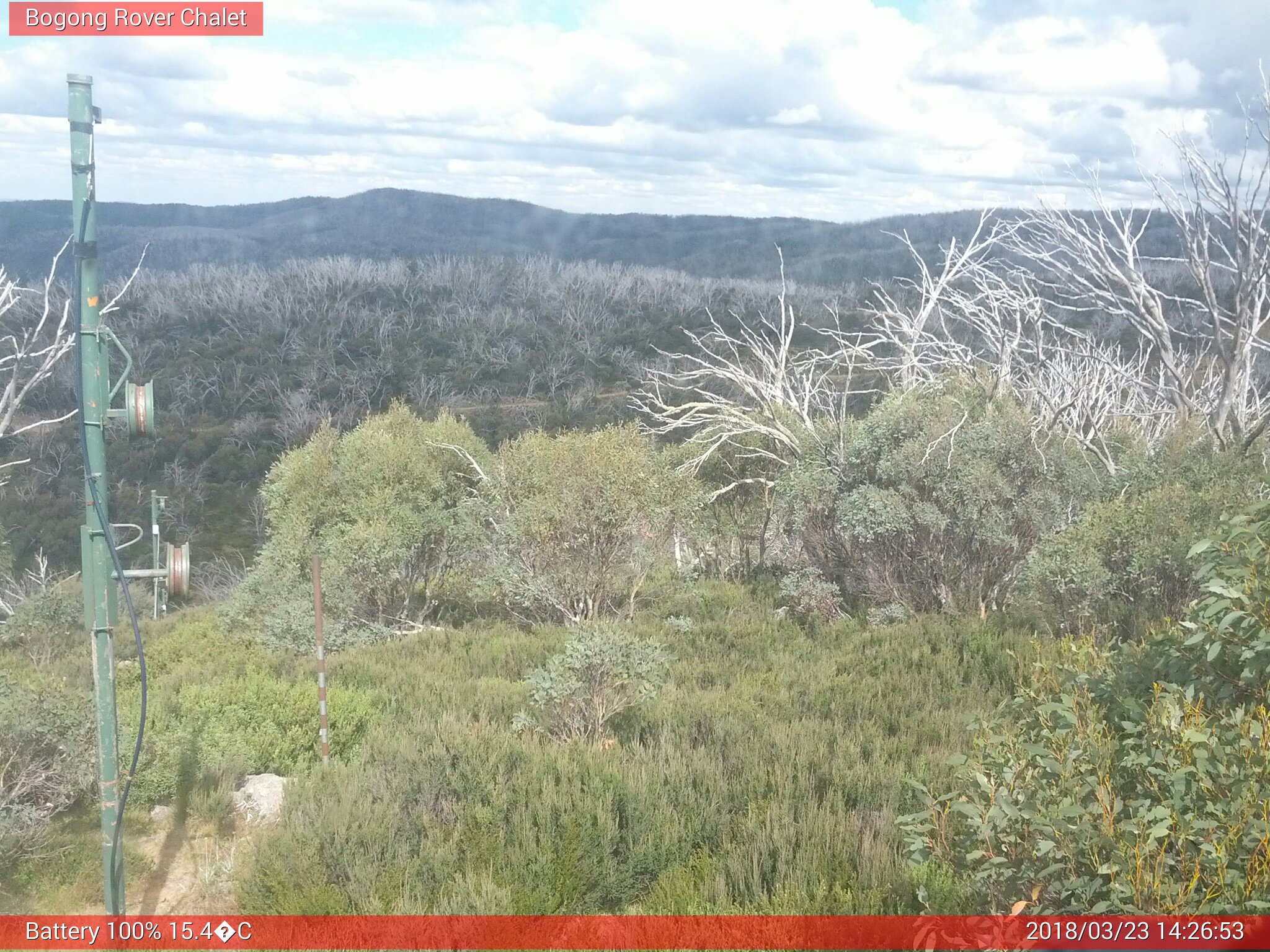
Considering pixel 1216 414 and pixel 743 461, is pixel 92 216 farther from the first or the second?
pixel 743 461

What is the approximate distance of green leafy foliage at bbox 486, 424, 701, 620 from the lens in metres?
14.4

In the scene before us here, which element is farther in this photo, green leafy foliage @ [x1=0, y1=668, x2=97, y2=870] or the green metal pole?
green leafy foliage @ [x1=0, y1=668, x2=97, y2=870]

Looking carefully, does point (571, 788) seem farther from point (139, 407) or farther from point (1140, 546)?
point (1140, 546)

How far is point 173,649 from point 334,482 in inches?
151

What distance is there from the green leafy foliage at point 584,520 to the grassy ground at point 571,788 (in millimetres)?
3881

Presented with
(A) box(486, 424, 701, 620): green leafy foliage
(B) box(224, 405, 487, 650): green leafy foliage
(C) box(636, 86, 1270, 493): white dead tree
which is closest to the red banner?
(C) box(636, 86, 1270, 493): white dead tree

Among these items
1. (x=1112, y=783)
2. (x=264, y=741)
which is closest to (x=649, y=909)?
(x=1112, y=783)

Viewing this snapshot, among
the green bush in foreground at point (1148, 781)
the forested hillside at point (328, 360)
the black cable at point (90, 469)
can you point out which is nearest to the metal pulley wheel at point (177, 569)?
the black cable at point (90, 469)

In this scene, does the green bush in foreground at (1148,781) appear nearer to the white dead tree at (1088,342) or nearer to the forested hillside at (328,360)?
Answer: the white dead tree at (1088,342)

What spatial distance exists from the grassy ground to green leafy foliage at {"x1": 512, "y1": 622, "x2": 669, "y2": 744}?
0.24 m

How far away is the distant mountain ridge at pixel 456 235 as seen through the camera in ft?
296

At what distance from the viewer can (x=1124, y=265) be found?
947cm

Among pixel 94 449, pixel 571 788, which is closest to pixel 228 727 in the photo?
pixel 571 788

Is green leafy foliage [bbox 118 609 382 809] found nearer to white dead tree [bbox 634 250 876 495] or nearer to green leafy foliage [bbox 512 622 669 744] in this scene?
green leafy foliage [bbox 512 622 669 744]
